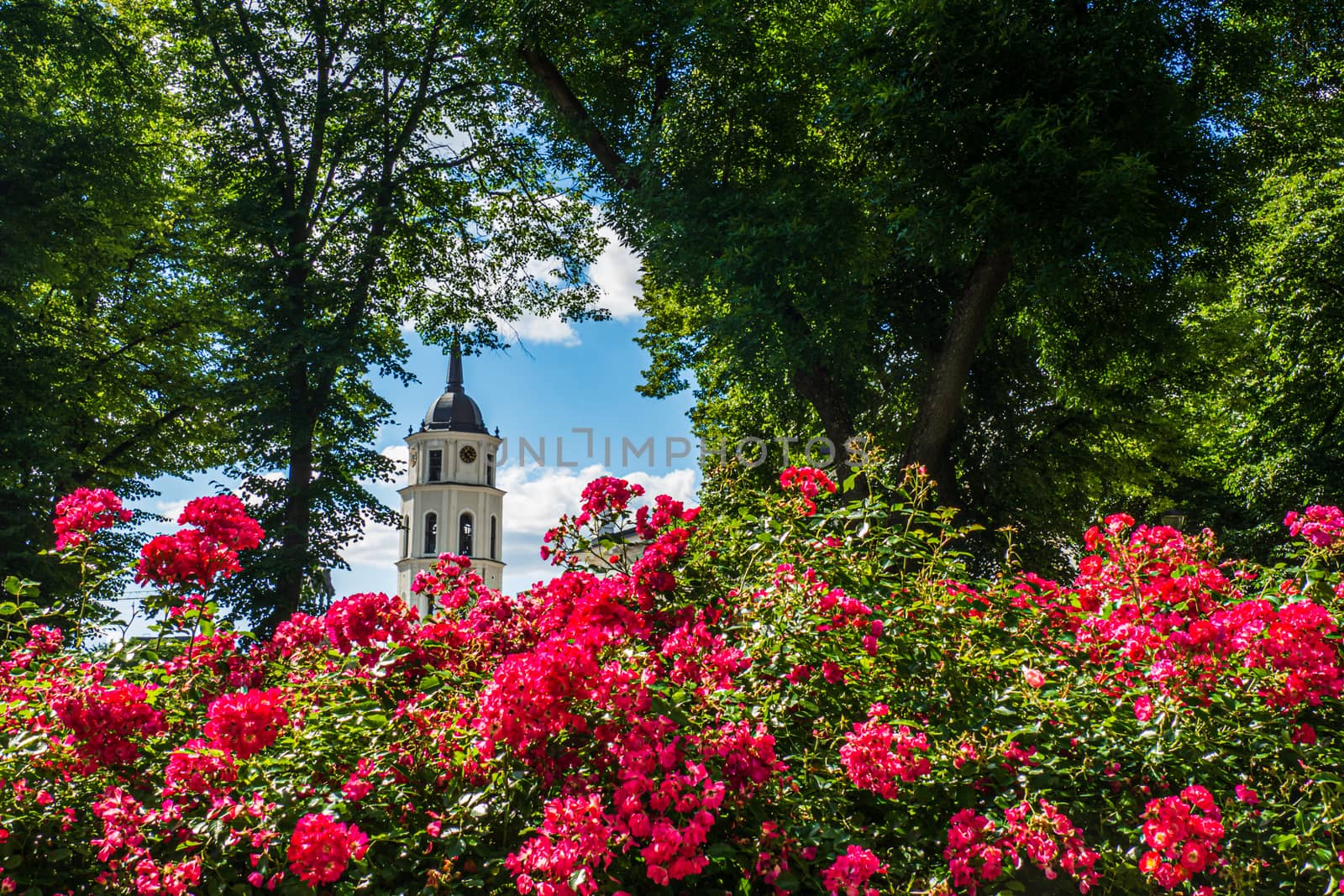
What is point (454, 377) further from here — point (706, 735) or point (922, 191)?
point (706, 735)

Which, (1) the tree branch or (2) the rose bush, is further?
(1) the tree branch

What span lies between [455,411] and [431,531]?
8.29 metres

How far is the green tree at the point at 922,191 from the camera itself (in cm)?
1169

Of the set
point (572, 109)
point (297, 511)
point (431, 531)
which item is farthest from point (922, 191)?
point (431, 531)

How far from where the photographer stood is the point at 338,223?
58.2 feet

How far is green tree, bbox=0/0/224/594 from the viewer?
643 inches

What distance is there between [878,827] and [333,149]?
56.5 feet

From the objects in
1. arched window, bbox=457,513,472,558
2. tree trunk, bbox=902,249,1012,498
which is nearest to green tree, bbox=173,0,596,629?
tree trunk, bbox=902,249,1012,498

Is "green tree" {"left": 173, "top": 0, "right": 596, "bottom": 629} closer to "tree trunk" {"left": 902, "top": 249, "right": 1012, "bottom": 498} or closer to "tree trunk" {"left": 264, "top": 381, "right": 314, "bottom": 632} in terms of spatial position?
"tree trunk" {"left": 264, "top": 381, "right": 314, "bottom": 632}

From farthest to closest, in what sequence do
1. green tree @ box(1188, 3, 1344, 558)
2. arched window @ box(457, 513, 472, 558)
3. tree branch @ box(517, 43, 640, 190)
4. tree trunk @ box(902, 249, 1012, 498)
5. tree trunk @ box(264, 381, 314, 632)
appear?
1. arched window @ box(457, 513, 472, 558)
2. green tree @ box(1188, 3, 1344, 558)
3. tree branch @ box(517, 43, 640, 190)
4. tree trunk @ box(264, 381, 314, 632)
5. tree trunk @ box(902, 249, 1012, 498)

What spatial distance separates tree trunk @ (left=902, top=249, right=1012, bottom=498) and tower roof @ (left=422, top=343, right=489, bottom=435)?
5452 centimetres

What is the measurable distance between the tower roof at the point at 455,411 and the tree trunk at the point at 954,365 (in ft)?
179

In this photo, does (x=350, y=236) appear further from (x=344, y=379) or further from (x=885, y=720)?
(x=885, y=720)

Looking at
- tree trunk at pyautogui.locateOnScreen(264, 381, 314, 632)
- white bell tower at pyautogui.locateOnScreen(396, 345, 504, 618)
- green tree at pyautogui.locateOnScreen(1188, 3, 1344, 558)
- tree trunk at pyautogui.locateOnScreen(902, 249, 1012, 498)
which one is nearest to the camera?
tree trunk at pyautogui.locateOnScreen(902, 249, 1012, 498)
